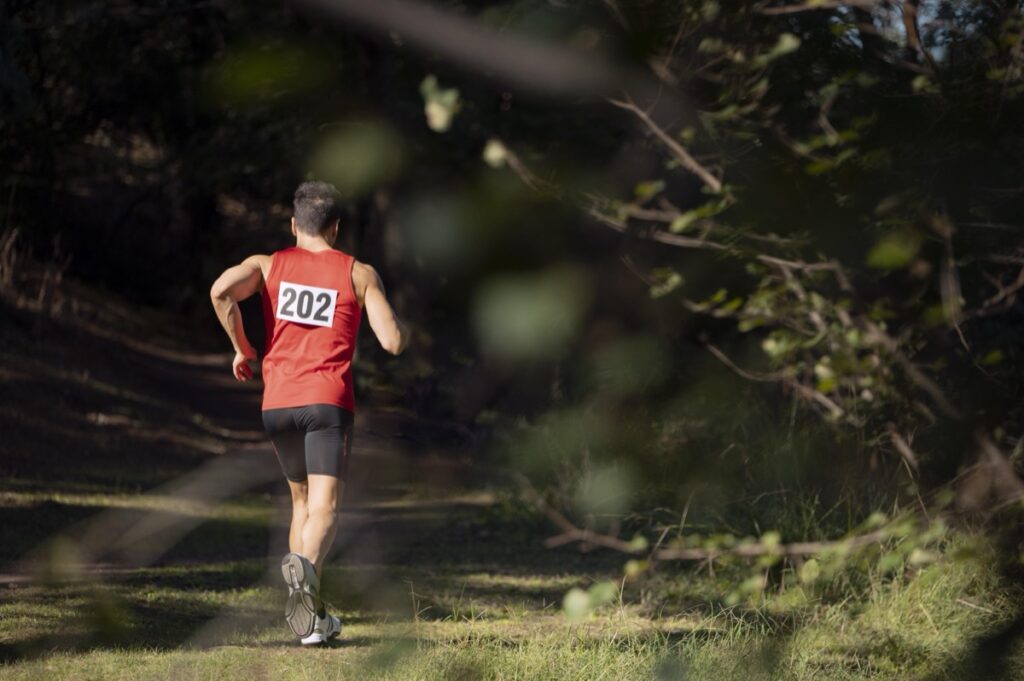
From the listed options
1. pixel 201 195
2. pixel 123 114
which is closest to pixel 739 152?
pixel 123 114

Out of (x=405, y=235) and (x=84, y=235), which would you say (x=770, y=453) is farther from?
(x=84, y=235)

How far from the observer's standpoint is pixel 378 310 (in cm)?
511

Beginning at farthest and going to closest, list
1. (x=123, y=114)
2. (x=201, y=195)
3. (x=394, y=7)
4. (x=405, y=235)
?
(x=201, y=195) < (x=123, y=114) < (x=405, y=235) < (x=394, y=7)

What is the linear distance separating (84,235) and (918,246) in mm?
20936

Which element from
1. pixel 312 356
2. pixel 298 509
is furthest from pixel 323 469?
pixel 312 356

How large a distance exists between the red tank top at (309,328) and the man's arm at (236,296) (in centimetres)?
7

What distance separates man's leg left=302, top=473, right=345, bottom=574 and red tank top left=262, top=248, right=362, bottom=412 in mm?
334

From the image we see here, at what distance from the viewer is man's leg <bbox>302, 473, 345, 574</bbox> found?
545 centimetres

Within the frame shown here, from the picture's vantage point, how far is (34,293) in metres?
16.9

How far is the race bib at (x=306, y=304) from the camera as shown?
17.1 ft

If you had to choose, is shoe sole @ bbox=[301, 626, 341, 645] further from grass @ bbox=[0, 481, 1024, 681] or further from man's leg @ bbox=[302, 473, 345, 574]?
man's leg @ bbox=[302, 473, 345, 574]

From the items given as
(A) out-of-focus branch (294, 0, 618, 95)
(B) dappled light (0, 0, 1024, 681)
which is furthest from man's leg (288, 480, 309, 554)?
(A) out-of-focus branch (294, 0, 618, 95)

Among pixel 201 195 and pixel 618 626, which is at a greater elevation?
pixel 201 195

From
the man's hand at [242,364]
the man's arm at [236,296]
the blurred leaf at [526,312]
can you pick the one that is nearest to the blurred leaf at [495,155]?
the blurred leaf at [526,312]
